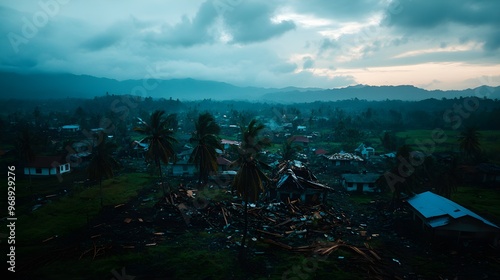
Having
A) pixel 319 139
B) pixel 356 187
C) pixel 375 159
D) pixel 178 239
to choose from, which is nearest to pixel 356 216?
pixel 356 187

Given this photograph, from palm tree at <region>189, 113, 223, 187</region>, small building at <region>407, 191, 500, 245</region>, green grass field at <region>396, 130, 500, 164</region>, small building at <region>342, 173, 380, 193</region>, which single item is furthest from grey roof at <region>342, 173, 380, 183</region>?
green grass field at <region>396, 130, 500, 164</region>

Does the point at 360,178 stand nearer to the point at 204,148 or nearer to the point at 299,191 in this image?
the point at 299,191

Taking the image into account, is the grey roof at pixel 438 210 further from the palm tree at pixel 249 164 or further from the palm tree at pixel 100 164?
the palm tree at pixel 100 164

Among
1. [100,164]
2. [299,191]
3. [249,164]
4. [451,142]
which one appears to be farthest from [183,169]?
[451,142]

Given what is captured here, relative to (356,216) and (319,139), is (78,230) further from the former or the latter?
(319,139)

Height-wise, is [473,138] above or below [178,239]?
above

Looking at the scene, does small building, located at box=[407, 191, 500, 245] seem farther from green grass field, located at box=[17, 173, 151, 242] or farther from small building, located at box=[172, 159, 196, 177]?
small building, located at box=[172, 159, 196, 177]

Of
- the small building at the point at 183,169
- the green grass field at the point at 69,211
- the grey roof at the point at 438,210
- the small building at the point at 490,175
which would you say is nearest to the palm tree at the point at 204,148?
the green grass field at the point at 69,211

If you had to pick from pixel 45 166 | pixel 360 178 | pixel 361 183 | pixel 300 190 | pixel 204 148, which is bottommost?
pixel 361 183
